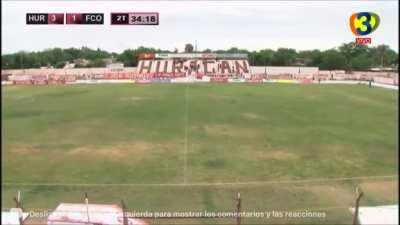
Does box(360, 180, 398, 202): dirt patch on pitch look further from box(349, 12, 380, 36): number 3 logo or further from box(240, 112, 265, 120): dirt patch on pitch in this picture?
box(240, 112, 265, 120): dirt patch on pitch

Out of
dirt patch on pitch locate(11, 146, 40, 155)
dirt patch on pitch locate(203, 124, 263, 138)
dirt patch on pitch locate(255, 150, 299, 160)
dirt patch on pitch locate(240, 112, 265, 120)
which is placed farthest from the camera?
dirt patch on pitch locate(240, 112, 265, 120)

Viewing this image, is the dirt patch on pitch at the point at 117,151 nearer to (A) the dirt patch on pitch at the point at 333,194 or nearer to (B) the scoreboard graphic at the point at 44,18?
(A) the dirt patch on pitch at the point at 333,194

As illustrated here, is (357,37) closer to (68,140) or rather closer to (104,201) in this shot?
(104,201)

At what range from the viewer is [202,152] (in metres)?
13.5

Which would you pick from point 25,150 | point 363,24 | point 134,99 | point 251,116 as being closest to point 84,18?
point 363,24

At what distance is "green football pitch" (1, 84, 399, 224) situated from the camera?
8.89 meters

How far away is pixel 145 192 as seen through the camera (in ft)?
30.8

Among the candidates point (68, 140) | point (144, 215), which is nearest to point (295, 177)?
point (144, 215)

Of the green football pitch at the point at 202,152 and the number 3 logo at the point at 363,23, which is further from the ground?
the number 3 logo at the point at 363,23

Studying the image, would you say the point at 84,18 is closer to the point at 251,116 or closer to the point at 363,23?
the point at 363,23

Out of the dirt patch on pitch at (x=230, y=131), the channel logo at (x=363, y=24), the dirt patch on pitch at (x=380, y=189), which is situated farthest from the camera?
the dirt patch on pitch at (x=230, y=131)

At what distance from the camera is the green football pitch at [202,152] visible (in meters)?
8.89

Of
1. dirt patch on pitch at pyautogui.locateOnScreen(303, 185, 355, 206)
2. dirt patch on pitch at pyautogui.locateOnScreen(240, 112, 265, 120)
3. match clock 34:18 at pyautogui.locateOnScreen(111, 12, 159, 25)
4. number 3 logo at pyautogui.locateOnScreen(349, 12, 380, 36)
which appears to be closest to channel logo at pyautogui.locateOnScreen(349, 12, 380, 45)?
number 3 logo at pyautogui.locateOnScreen(349, 12, 380, 36)

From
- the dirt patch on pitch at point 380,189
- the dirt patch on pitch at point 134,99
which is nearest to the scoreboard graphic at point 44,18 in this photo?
the dirt patch on pitch at point 380,189
